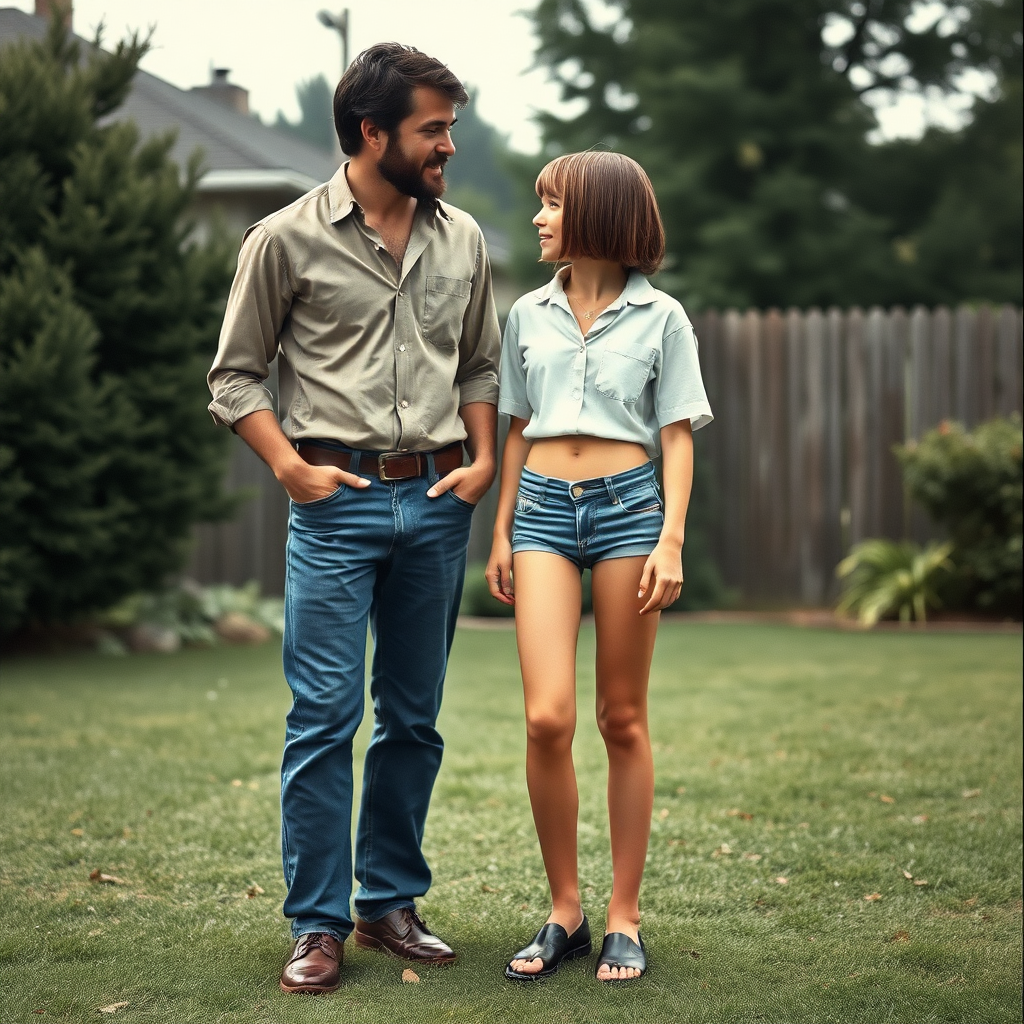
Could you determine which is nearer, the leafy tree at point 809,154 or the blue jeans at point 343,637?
the blue jeans at point 343,637

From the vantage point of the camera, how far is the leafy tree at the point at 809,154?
18.9 meters

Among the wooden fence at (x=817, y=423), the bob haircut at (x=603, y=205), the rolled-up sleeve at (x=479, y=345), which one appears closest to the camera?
the bob haircut at (x=603, y=205)

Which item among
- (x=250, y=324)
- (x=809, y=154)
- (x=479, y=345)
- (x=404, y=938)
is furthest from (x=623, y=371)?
(x=809, y=154)

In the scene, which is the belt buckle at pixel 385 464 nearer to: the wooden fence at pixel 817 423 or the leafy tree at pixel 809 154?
the wooden fence at pixel 817 423

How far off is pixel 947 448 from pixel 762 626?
6.23ft

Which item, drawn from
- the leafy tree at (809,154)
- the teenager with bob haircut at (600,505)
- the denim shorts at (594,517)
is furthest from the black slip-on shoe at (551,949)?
the leafy tree at (809,154)

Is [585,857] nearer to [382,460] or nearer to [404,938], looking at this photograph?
[404,938]

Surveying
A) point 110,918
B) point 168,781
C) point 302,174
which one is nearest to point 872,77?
point 302,174

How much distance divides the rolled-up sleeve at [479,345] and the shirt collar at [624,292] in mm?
180

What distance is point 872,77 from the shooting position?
20.6 meters

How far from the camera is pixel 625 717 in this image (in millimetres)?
3254

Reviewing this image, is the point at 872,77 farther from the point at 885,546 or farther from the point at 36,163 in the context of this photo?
the point at 36,163

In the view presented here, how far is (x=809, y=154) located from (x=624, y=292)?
17737 millimetres

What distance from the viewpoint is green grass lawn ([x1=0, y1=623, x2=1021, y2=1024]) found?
312 centimetres
